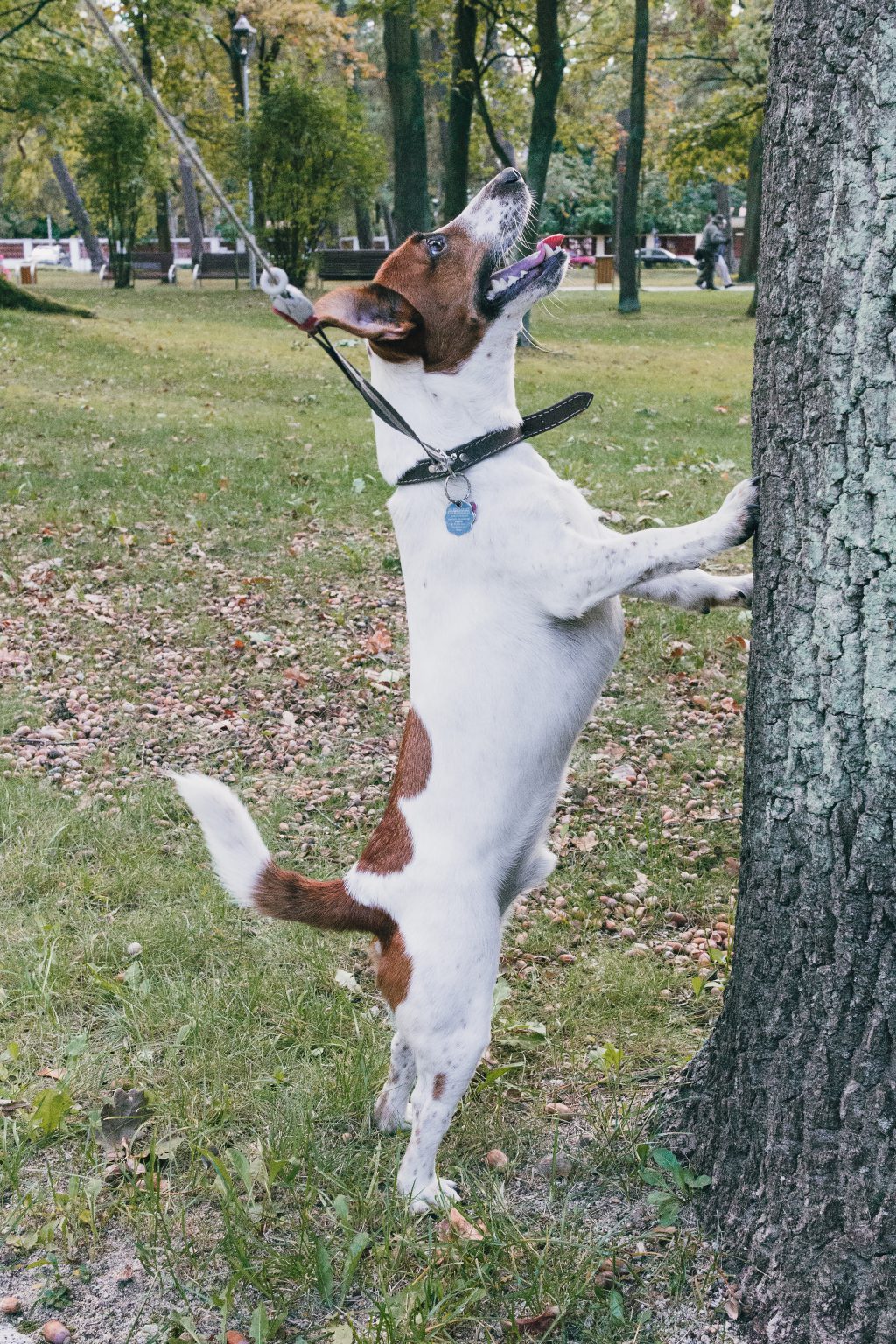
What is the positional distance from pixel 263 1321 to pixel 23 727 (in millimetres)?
3686

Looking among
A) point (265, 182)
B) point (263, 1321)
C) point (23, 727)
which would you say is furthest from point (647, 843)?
point (265, 182)

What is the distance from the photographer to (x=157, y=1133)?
311 cm

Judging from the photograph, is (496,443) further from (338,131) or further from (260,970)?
(338,131)

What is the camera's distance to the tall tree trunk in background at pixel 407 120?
18500mm

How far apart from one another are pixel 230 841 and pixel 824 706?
1.51 m

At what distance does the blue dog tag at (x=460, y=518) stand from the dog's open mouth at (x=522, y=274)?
65 centimetres

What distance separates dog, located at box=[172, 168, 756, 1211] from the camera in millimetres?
2830

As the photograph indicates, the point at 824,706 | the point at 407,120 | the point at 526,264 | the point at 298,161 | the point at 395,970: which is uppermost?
the point at 298,161

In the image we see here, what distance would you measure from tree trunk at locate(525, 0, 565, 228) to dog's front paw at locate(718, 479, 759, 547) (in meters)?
17.4

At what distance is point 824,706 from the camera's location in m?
2.32

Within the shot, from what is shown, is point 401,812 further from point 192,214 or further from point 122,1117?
point 192,214

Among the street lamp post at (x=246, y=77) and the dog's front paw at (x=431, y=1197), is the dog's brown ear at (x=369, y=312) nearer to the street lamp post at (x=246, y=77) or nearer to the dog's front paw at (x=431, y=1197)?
the dog's front paw at (x=431, y=1197)

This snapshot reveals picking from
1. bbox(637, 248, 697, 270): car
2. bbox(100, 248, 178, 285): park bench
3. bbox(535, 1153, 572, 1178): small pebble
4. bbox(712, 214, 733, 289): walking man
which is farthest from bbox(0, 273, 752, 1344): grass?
bbox(637, 248, 697, 270): car

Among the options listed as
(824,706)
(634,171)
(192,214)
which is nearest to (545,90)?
(634,171)
